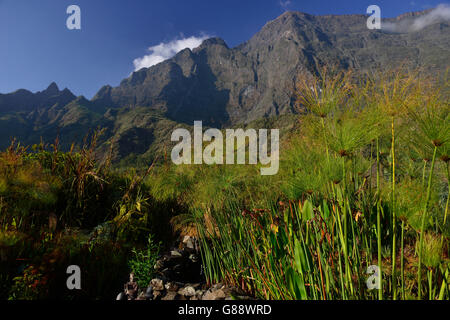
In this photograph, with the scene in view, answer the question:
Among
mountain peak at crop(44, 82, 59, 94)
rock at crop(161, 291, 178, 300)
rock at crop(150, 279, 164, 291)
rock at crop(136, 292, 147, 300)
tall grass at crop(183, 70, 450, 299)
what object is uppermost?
mountain peak at crop(44, 82, 59, 94)

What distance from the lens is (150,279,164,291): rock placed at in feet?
5.64

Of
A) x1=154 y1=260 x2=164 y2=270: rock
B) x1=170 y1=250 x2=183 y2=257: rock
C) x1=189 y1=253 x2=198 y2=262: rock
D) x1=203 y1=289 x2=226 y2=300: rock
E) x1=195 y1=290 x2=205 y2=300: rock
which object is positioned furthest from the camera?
x1=189 y1=253 x2=198 y2=262: rock

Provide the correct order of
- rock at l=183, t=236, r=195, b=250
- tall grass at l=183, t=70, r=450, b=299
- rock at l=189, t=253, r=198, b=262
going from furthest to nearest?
rock at l=183, t=236, r=195, b=250, rock at l=189, t=253, r=198, b=262, tall grass at l=183, t=70, r=450, b=299

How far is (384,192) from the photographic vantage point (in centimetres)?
180

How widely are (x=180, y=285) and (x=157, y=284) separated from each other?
191 mm

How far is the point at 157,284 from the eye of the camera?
173 cm

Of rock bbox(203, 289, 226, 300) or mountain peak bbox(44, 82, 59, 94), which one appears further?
mountain peak bbox(44, 82, 59, 94)

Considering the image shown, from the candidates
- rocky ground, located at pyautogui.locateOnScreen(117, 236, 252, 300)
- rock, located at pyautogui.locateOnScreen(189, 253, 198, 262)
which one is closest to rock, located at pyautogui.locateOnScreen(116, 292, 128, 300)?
rocky ground, located at pyautogui.locateOnScreen(117, 236, 252, 300)

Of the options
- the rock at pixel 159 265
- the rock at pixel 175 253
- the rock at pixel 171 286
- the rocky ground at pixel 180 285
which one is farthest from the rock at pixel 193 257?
the rock at pixel 171 286

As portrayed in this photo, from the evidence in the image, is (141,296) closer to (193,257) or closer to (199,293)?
(199,293)

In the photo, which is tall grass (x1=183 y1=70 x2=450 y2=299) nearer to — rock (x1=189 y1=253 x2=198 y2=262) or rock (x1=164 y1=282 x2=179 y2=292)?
rock (x1=164 y1=282 x2=179 y2=292)
